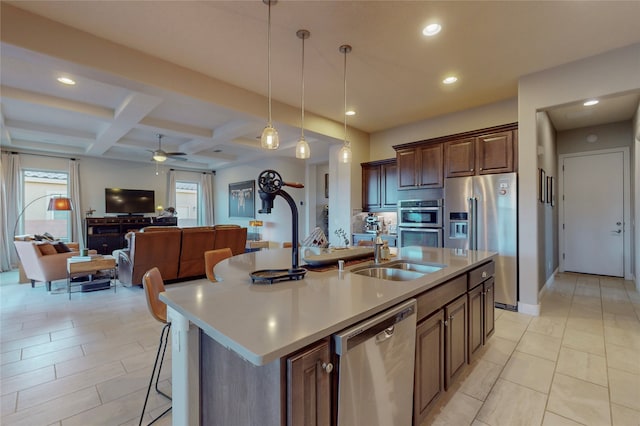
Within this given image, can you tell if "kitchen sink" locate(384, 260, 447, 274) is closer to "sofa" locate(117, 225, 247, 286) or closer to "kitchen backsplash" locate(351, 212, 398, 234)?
"kitchen backsplash" locate(351, 212, 398, 234)

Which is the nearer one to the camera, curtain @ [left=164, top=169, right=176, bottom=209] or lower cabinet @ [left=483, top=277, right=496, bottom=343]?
lower cabinet @ [left=483, top=277, right=496, bottom=343]

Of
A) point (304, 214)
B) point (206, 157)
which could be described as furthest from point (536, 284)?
point (206, 157)

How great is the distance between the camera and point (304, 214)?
8.52 metres

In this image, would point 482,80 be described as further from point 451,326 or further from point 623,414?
point 623,414

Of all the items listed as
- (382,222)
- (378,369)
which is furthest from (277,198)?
(378,369)

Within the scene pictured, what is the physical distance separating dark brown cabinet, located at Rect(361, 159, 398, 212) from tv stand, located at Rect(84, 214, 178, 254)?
671 centimetres

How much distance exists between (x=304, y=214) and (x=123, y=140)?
4.83 m

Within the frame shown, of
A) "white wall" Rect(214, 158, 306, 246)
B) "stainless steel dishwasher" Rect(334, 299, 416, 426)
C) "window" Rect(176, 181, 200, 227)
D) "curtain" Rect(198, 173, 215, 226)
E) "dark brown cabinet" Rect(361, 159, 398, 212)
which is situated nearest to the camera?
"stainless steel dishwasher" Rect(334, 299, 416, 426)

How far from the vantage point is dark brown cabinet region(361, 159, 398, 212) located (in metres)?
5.28

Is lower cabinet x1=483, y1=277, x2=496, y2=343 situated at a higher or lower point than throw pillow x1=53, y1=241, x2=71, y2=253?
lower

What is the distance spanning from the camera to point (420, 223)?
177 inches

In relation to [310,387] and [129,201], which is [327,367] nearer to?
[310,387]

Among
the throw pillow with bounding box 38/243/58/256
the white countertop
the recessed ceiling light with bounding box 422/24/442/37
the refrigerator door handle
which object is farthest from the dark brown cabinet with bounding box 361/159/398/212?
the throw pillow with bounding box 38/243/58/256

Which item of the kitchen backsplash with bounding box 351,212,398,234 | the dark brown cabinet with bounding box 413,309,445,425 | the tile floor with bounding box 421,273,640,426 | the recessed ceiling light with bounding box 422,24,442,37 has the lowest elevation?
the tile floor with bounding box 421,273,640,426
